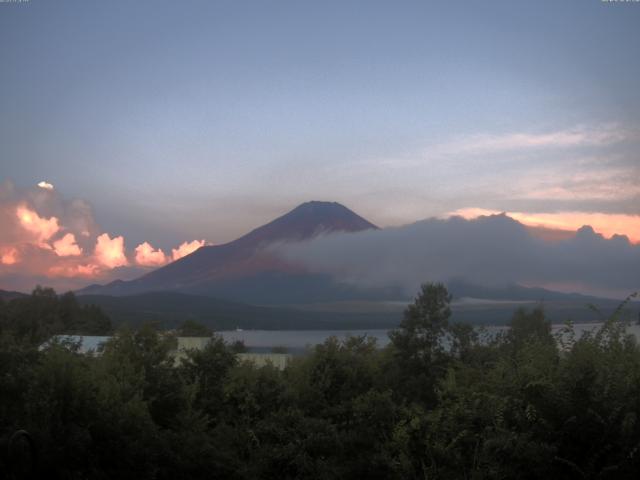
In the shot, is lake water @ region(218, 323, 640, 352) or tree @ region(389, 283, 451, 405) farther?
tree @ region(389, 283, 451, 405)

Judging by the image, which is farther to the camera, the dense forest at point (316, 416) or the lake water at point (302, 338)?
the lake water at point (302, 338)

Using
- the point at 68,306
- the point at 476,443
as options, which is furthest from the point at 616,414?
the point at 68,306

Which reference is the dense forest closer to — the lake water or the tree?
the lake water

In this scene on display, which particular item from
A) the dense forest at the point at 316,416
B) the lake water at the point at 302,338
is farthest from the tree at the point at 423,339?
the dense forest at the point at 316,416

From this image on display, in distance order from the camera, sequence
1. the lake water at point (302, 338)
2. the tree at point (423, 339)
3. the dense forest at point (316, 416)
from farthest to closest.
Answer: the tree at point (423, 339) → the lake water at point (302, 338) → the dense forest at point (316, 416)

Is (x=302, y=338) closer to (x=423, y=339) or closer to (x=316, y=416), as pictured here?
(x=423, y=339)

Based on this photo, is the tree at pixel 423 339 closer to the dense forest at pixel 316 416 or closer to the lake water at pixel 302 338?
the lake water at pixel 302 338

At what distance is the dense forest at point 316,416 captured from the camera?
9.88 m

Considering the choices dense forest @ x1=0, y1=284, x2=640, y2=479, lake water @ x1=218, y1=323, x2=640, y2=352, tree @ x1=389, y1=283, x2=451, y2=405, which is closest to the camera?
dense forest @ x1=0, y1=284, x2=640, y2=479

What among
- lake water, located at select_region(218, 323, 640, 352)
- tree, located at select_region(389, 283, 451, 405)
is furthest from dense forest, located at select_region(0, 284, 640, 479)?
tree, located at select_region(389, 283, 451, 405)

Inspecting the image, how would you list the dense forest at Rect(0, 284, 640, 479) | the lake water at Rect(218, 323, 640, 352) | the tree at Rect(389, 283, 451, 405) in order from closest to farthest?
1. the dense forest at Rect(0, 284, 640, 479)
2. the lake water at Rect(218, 323, 640, 352)
3. the tree at Rect(389, 283, 451, 405)

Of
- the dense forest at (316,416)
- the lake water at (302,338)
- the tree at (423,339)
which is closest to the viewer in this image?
the dense forest at (316,416)

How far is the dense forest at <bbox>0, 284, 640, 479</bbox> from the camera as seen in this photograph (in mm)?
9883

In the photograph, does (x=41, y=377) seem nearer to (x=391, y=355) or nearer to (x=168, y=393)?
(x=168, y=393)
